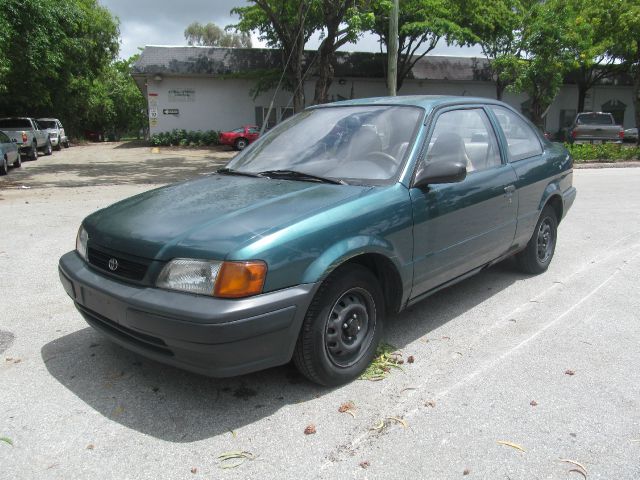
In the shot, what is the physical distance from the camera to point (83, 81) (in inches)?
1438

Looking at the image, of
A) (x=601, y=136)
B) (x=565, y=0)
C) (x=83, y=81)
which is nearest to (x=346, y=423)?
(x=601, y=136)

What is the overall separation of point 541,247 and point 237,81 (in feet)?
95.1

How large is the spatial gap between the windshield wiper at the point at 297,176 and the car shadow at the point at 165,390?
1235 millimetres

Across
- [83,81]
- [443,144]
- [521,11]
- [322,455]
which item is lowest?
[322,455]

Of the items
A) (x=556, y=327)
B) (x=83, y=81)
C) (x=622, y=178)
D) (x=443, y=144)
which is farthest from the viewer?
(x=83, y=81)

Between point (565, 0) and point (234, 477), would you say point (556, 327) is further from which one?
point (565, 0)

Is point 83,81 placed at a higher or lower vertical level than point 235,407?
higher

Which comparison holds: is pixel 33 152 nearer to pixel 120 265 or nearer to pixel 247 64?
pixel 247 64

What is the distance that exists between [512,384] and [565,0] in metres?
23.6

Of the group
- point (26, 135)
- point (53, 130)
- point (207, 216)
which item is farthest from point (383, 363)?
point (53, 130)

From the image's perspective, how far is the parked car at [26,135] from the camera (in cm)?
2152

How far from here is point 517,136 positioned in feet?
16.3

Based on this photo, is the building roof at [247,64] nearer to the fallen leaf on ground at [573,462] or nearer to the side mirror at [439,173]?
the side mirror at [439,173]

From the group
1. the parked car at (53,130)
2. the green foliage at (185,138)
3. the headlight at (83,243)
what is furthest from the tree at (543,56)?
the parked car at (53,130)
